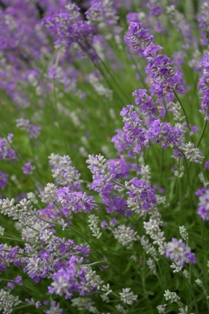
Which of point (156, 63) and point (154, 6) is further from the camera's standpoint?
point (154, 6)

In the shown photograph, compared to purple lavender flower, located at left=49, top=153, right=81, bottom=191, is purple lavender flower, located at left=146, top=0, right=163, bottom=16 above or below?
above

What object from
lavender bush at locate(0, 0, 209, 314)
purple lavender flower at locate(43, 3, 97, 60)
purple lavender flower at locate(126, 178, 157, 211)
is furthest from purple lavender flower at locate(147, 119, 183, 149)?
purple lavender flower at locate(43, 3, 97, 60)

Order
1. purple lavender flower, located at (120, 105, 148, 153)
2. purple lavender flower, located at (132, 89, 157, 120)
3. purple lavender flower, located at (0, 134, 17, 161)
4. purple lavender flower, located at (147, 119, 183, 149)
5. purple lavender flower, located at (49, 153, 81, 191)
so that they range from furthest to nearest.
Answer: purple lavender flower, located at (0, 134, 17, 161), purple lavender flower, located at (49, 153, 81, 191), purple lavender flower, located at (132, 89, 157, 120), purple lavender flower, located at (120, 105, 148, 153), purple lavender flower, located at (147, 119, 183, 149)


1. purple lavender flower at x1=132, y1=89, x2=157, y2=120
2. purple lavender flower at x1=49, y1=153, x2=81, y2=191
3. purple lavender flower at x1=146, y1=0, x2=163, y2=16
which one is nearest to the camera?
purple lavender flower at x1=132, y1=89, x2=157, y2=120

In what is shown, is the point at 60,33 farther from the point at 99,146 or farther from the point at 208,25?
the point at 99,146

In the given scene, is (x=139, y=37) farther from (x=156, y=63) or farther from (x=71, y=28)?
(x=71, y=28)

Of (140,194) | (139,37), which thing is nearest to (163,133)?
(140,194)

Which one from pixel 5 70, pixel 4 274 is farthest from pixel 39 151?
pixel 4 274

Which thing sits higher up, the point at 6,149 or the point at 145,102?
the point at 6,149

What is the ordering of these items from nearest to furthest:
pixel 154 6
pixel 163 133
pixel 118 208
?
pixel 163 133 < pixel 118 208 < pixel 154 6

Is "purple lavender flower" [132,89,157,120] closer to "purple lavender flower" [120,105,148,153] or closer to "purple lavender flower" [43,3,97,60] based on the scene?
"purple lavender flower" [120,105,148,153]

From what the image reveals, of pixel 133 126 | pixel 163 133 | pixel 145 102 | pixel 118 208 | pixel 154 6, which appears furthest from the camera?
pixel 154 6

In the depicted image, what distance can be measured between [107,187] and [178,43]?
3828mm

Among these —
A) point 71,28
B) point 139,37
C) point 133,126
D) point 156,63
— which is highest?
point 71,28
